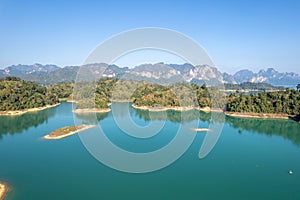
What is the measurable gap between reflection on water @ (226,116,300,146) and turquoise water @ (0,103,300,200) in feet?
1.31

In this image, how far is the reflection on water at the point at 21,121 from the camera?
71.7 ft

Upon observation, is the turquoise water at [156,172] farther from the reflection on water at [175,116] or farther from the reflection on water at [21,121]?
the reflection on water at [175,116]

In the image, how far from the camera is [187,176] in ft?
40.0

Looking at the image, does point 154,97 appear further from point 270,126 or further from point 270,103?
point 270,126

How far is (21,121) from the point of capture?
25188mm

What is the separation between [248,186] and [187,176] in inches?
96.7

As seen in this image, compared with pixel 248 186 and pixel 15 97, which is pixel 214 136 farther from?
pixel 15 97

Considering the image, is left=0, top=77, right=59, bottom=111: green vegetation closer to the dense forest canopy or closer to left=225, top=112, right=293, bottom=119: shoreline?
the dense forest canopy

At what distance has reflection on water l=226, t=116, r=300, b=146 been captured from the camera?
21.2m

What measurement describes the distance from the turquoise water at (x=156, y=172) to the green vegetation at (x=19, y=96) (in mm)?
9593

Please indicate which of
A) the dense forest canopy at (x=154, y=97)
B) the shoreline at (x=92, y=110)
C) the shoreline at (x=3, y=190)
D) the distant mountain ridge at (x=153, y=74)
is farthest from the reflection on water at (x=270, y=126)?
the shoreline at (x=3, y=190)

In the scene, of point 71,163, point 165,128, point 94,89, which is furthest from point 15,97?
point 71,163

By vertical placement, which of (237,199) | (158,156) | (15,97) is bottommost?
(237,199)

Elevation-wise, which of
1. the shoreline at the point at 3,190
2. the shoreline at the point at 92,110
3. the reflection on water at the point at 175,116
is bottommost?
the shoreline at the point at 3,190
